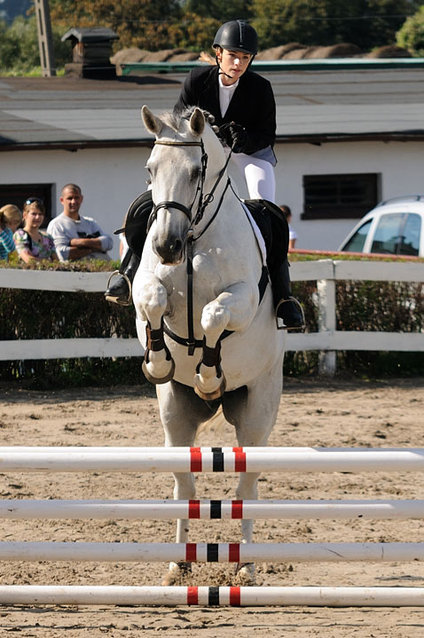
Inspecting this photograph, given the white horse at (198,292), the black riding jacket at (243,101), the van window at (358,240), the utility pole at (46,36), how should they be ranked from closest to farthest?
the white horse at (198,292), the black riding jacket at (243,101), the van window at (358,240), the utility pole at (46,36)

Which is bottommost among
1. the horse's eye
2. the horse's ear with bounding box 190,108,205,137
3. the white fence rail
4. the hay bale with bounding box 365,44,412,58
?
the white fence rail

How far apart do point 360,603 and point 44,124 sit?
1778 cm

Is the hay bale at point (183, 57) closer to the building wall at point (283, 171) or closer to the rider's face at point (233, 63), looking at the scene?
the building wall at point (283, 171)

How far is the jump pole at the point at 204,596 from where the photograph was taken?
5195 mm

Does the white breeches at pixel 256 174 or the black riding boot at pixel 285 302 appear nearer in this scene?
the black riding boot at pixel 285 302

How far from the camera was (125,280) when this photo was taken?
6.81 meters

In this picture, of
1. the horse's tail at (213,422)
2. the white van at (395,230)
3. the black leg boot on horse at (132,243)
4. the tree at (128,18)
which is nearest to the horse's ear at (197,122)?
the black leg boot on horse at (132,243)

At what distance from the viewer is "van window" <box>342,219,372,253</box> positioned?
16016 millimetres

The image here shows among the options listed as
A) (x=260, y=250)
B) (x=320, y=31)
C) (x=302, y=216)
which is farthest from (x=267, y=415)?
(x=320, y=31)

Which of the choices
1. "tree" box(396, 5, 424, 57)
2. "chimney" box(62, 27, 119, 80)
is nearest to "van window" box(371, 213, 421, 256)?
"chimney" box(62, 27, 119, 80)

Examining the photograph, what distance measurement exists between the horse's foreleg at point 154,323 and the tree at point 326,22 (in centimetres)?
6597

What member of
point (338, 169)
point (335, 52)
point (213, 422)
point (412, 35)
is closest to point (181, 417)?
point (213, 422)

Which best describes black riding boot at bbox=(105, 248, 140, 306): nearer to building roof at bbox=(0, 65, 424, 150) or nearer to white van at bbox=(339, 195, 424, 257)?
white van at bbox=(339, 195, 424, 257)

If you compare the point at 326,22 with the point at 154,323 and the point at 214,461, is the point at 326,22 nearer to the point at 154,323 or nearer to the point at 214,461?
the point at 154,323
